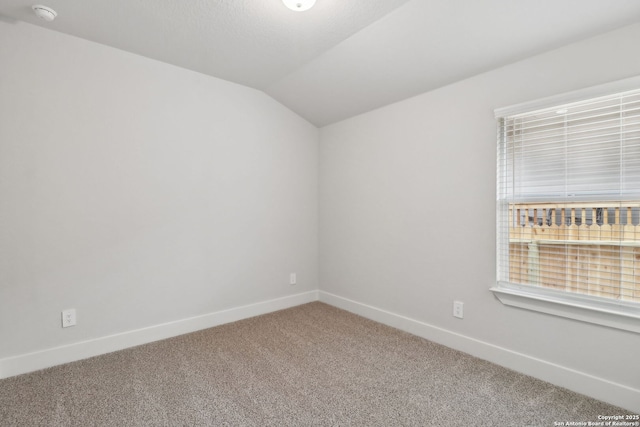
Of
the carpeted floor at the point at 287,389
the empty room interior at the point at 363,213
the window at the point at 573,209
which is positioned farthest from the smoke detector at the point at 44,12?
the window at the point at 573,209

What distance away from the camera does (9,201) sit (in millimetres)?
2113

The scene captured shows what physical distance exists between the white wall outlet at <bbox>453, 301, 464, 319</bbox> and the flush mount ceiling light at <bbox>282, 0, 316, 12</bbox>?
2.35 m

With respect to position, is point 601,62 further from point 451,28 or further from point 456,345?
point 456,345

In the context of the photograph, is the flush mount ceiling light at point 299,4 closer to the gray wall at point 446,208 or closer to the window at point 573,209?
the gray wall at point 446,208

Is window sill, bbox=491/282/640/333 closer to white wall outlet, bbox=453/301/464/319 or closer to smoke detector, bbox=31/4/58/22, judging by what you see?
white wall outlet, bbox=453/301/464/319

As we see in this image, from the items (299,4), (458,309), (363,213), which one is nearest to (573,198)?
(458,309)

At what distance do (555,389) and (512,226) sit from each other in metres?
1.04

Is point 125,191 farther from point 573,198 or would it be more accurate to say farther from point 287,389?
point 573,198

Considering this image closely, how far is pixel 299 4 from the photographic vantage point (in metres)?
1.88

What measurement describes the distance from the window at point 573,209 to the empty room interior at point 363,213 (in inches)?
0.5

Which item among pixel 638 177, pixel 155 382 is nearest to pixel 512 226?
pixel 638 177

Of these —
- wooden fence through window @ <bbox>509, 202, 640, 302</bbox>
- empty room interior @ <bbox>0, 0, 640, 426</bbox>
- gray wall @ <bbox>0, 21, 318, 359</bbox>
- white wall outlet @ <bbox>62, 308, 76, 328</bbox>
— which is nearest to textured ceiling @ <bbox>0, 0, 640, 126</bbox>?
empty room interior @ <bbox>0, 0, 640, 426</bbox>

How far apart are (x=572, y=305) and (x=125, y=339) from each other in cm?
318

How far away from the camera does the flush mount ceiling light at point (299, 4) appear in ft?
6.09
